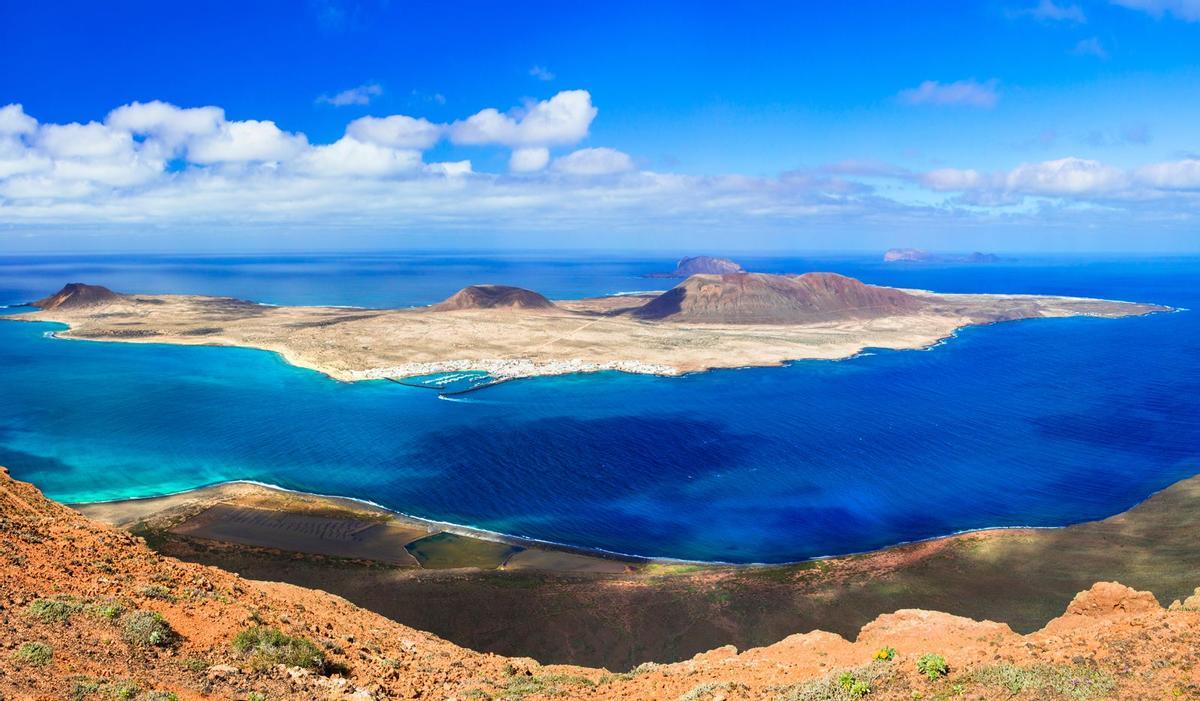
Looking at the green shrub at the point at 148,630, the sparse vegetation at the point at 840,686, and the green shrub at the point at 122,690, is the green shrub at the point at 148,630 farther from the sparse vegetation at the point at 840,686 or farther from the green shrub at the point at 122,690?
the sparse vegetation at the point at 840,686

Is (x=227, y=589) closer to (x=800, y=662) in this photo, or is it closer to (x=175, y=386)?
(x=800, y=662)

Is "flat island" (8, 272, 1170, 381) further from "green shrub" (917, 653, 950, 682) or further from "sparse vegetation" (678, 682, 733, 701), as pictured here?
"green shrub" (917, 653, 950, 682)

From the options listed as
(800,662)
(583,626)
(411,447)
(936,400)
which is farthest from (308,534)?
(936,400)

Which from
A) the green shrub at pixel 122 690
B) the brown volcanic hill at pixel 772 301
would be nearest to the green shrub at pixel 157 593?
the green shrub at pixel 122 690

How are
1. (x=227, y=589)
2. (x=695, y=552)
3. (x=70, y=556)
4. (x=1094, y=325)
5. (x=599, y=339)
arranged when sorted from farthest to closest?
(x=1094, y=325), (x=599, y=339), (x=695, y=552), (x=227, y=589), (x=70, y=556)

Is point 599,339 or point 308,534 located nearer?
point 308,534

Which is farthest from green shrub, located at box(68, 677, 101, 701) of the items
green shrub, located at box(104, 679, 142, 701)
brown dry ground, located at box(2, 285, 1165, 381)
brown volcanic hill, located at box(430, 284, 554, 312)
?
brown volcanic hill, located at box(430, 284, 554, 312)
